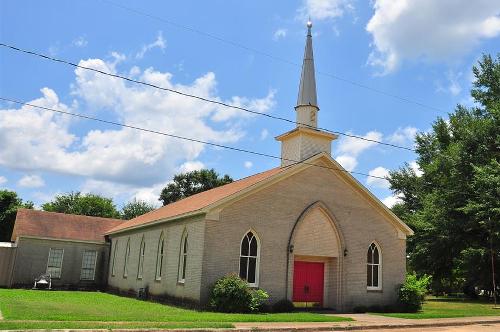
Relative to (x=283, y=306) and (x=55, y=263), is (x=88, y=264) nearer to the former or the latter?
(x=55, y=263)

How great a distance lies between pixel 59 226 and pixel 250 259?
71.9 ft

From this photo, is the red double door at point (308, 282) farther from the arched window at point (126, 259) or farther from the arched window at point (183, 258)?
the arched window at point (126, 259)

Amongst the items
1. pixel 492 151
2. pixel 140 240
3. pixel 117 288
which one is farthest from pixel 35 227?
pixel 492 151

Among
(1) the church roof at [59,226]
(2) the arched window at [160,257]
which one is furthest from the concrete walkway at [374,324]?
(1) the church roof at [59,226]

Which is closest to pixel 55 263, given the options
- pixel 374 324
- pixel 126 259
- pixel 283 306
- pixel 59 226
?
pixel 59 226

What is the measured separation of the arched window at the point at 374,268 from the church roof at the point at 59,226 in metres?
21.7

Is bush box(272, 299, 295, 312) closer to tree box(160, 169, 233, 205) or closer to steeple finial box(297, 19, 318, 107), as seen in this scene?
steeple finial box(297, 19, 318, 107)

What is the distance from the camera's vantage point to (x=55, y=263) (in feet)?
120

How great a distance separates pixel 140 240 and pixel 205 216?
1122 cm

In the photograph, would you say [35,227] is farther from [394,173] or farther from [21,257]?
[394,173]

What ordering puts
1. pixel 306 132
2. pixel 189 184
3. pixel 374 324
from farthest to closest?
pixel 189 184 < pixel 306 132 < pixel 374 324

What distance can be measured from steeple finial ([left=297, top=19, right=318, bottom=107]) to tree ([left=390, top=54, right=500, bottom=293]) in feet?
45.9

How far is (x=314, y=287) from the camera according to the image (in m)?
24.6

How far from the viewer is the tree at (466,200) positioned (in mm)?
34219
